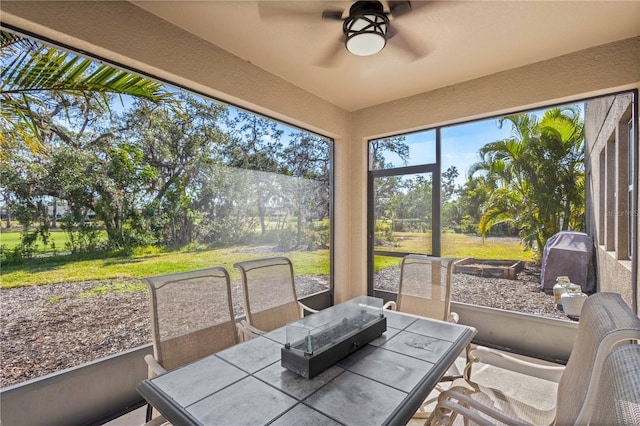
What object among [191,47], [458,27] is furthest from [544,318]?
[191,47]

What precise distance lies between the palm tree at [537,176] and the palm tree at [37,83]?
371cm

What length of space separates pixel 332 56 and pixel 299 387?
2.71 meters

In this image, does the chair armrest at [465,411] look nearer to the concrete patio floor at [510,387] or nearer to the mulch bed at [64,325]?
the concrete patio floor at [510,387]

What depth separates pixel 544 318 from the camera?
3143mm

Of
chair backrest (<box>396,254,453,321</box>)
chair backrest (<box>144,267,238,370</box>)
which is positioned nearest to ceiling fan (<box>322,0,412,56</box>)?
chair backrest (<box>396,254,453,321</box>)

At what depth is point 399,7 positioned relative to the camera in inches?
82.8

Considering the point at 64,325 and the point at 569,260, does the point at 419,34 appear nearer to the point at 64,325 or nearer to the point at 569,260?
the point at 569,260

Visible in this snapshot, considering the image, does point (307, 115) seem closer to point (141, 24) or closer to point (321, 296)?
point (141, 24)

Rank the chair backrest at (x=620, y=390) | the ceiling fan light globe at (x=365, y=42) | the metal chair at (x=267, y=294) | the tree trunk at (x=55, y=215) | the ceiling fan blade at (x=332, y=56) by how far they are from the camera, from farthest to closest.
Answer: the ceiling fan blade at (x=332, y=56) → the metal chair at (x=267, y=294) → the ceiling fan light globe at (x=365, y=42) → the tree trunk at (x=55, y=215) → the chair backrest at (x=620, y=390)

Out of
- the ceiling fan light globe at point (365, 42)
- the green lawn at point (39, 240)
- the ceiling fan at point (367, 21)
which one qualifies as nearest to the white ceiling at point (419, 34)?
the ceiling fan at point (367, 21)

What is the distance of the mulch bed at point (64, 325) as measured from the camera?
189 cm

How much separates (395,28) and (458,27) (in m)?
0.51

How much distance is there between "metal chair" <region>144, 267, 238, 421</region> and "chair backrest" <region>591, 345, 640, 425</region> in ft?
6.06

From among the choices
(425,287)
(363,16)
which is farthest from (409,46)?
(425,287)
